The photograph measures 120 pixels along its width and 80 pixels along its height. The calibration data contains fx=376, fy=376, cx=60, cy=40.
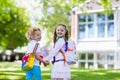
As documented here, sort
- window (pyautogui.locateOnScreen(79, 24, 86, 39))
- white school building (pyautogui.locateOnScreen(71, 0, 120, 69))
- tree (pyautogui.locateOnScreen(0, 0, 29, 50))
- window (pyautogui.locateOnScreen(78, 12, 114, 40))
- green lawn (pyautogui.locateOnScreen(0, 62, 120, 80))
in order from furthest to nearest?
tree (pyautogui.locateOnScreen(0, 0, 29, 50)) < window (pyautogui.locateOnScreen(79, 24, 86, 39)) < window (pyautogui.locateOnScreen(78, 12, 114, 40)) < white school building (pyautogui.locateOnScreen(71, 0, 120, 69)) < green lawn (pyautogui.locateOnScreen(0, 62, 120, 80))

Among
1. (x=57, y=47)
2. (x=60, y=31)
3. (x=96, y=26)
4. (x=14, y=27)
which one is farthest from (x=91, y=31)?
(x=14, y=27)

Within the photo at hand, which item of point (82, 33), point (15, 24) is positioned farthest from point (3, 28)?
point (82, 33)

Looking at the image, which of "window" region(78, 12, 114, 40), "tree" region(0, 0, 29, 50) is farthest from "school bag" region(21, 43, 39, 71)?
"tree" region(0, 0, 29, 50)

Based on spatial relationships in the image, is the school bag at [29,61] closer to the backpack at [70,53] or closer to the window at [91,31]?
the backpack at [70,53]

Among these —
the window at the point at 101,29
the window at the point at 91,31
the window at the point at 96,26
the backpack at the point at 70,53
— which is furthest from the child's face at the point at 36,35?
the window at the point at 91,31

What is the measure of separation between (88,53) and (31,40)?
967 inches

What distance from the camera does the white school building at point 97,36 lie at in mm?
29969

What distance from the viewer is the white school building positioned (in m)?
30.0

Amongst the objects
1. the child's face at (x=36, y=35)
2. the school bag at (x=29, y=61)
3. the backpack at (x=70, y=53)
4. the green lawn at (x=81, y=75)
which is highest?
the child's face at (x=36, y=35)

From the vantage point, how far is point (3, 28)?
2136 inches

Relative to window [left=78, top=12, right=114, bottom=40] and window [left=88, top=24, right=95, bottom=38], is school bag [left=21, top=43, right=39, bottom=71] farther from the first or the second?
window [left=88, top=24, right=95, bottom=38]

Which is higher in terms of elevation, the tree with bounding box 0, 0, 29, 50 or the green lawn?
the tree with bounding box 0, 0, 29, 50

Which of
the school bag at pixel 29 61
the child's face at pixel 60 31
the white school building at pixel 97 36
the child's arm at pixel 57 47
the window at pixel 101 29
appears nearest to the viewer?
the child's arm at pixel 57 47

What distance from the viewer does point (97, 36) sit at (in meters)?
31.1
